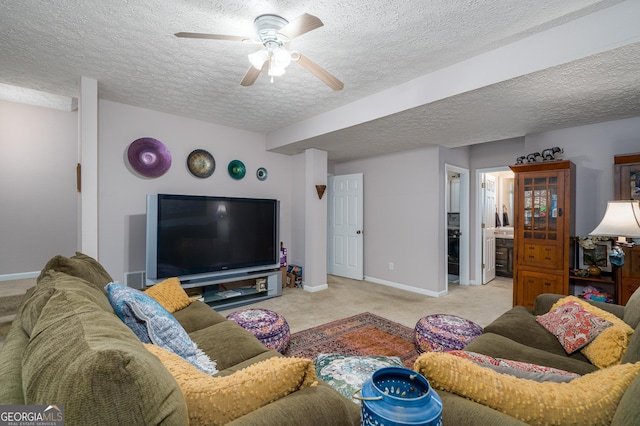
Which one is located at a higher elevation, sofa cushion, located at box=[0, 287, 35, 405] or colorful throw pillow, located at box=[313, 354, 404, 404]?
sofa cushion, located at box=[0, 287, 35, 405]

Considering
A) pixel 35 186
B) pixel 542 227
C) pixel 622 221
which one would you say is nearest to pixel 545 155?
pixel 542 227

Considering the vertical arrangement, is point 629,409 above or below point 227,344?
above

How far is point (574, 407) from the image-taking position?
784 mm

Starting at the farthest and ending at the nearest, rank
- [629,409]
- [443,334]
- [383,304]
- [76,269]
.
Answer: [383,304], [443,334], [76,269], [629,409]

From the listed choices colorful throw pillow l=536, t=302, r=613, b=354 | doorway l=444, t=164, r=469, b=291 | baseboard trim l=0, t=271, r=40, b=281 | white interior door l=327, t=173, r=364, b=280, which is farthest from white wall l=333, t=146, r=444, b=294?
baseboard trim l=0, t=271, r=40, b=281

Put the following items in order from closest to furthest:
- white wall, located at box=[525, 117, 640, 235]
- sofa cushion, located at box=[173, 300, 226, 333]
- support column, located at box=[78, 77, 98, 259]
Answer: sofa cushion, located at box=[173, 300, 226, 333] → support column, located at box=[78, 77, 98, 259] → white wall, located at box=[525, 117, 640, 235]

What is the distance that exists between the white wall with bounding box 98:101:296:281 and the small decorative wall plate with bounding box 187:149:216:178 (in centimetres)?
6

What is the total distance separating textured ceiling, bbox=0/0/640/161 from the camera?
1861mm

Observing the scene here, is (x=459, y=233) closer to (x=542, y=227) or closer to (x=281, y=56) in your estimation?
(x=542, y=227)

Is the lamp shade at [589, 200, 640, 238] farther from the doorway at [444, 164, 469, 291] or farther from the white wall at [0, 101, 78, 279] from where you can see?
the white wall at [0, 101, 78, 279]

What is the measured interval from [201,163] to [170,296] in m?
2.16

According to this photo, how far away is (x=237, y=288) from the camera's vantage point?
416 cm

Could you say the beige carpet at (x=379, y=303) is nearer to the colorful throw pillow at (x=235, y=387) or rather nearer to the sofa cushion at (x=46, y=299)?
the sofa cushion at (x=46, y=299)

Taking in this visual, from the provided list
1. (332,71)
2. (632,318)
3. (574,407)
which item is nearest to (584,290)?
(632,318)
